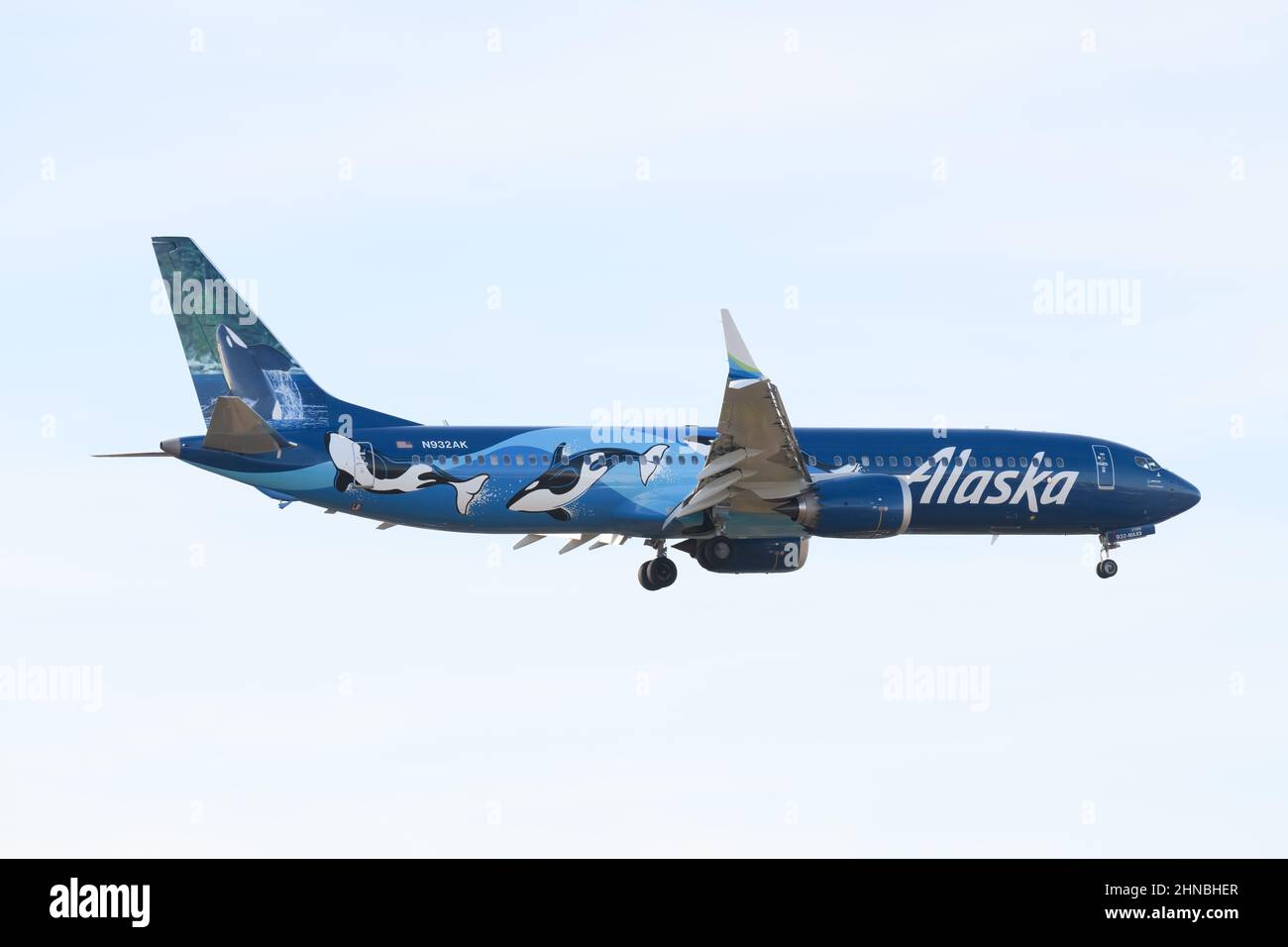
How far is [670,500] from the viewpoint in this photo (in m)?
32.3

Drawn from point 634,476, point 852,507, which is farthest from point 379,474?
point 852,507

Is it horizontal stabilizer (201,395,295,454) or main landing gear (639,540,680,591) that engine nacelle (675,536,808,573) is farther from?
horizontal stabilizer (201,395,295,454)

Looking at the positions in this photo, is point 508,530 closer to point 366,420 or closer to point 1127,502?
point 366,420

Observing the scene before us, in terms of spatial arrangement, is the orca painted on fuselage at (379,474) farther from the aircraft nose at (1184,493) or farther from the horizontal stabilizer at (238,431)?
the aircraft nose at (1184,493)

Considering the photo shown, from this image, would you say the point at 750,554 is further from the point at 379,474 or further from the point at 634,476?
the point at 379,474

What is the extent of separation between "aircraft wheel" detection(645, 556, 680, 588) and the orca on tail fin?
6.28 metres

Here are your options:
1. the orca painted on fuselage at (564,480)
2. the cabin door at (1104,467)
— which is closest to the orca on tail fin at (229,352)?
the orca painted on fuselage at (564,480)

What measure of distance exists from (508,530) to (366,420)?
10.8 ft

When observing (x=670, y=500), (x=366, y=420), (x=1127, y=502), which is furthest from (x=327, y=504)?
(x=1127, y=502)

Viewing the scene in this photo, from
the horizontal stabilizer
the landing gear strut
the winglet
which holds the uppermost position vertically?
the winglet

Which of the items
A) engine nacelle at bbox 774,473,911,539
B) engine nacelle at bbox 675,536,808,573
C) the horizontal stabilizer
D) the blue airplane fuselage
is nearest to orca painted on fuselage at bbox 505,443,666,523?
the blue airplane fuselage

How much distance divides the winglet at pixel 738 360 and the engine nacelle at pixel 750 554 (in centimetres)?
542

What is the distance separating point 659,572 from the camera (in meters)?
34.0

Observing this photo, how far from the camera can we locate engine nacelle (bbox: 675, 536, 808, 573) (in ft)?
108
